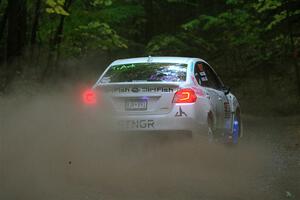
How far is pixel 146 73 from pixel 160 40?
1207 centimetres

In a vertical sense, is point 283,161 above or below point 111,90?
below

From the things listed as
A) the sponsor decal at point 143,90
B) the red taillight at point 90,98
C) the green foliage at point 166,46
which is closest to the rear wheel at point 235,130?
the sponsor decal at point 143,90

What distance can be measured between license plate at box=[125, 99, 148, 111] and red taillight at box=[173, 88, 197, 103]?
47 centimetres

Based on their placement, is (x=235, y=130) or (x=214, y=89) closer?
(x=214, y=89)

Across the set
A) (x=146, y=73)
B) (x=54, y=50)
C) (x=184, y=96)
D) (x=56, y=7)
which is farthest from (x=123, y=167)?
(x=54, y=50)

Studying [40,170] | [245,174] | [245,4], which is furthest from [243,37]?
[40,170]

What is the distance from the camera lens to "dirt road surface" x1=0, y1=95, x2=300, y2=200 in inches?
288

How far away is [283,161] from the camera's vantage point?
404 inches

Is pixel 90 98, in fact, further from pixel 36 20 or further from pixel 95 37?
pixel 95 37

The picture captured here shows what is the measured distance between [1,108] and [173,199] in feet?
20.6

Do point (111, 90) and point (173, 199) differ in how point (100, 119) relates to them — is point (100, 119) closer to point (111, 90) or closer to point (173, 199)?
point (111, 90)

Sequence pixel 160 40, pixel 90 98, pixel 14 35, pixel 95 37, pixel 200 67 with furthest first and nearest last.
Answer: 1. pixel 160 40
2. pixel 95 37
3. pixel 14 35
4. pixel 200 67
5. pixel 90 98

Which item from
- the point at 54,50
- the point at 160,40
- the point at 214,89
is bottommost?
the point at 214,89

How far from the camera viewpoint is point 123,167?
854cm
